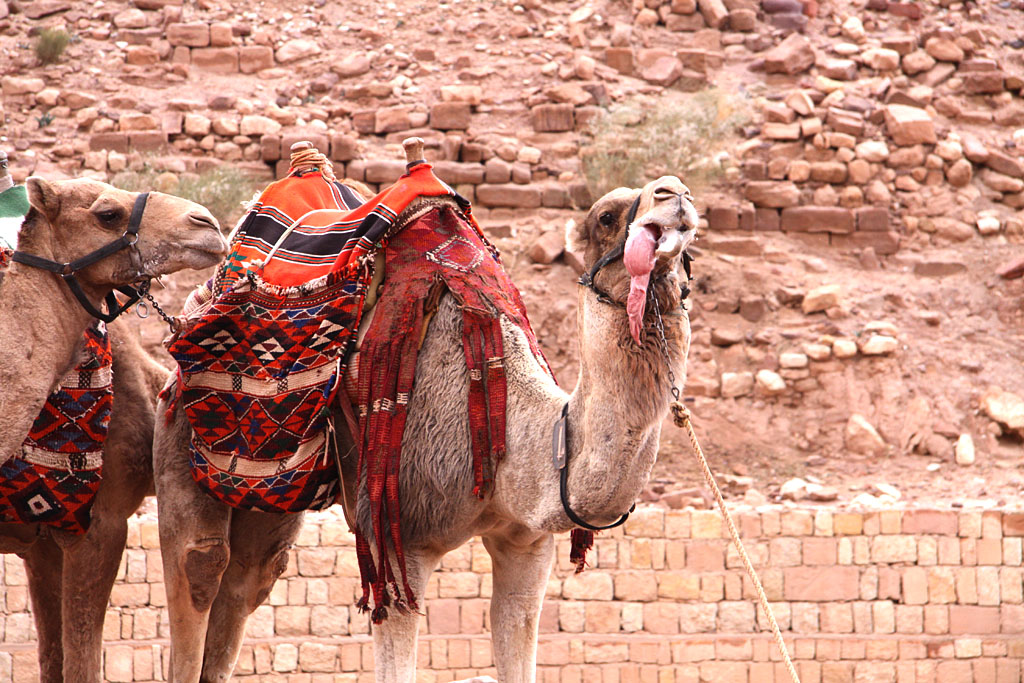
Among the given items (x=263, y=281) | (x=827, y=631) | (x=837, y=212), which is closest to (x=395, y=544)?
(x=263, y=281)

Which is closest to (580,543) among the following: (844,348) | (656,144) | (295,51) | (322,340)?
(322,340)

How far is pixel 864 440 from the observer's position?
45.5ft

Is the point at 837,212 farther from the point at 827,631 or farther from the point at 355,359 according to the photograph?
the point at 355,359

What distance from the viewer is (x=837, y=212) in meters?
16.8

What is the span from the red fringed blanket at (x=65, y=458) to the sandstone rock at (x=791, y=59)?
1543 centimetres

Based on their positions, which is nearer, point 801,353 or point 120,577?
point 120,577

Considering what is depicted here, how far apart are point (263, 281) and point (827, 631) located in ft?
23.7

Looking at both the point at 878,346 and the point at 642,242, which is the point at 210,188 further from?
the point at 642,242

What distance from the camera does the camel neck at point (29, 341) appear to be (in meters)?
4.74

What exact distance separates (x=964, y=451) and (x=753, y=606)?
13.3 ft

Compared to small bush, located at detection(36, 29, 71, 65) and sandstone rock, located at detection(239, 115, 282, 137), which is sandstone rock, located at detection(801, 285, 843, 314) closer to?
sandstone rock, located at detection(239, 115, 282, 137)

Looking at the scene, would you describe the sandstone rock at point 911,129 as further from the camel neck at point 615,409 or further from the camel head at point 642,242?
the camel neck at point 615,409

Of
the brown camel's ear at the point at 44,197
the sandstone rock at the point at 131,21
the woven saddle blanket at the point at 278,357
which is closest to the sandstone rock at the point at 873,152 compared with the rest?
the sandstone rock at the point at 131,21

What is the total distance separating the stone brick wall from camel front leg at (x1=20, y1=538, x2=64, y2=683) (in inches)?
176
